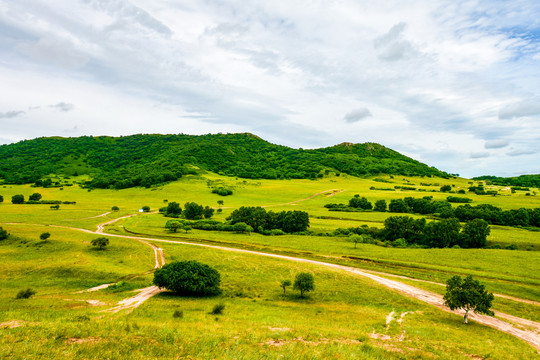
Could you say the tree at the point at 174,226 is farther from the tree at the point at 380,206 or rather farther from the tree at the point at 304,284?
the tree at the point at 380,206

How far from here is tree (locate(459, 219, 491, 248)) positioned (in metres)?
80.1

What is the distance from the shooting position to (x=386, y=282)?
48.8m

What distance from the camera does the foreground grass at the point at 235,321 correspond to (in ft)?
55.0

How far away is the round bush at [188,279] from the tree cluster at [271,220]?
53475mm

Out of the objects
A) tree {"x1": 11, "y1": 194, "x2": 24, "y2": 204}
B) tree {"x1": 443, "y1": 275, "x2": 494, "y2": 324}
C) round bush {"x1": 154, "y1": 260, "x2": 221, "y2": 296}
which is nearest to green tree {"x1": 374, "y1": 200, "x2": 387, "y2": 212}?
tree {"x1": 443, "y1": 275, "x2": 494, "y2": 324}

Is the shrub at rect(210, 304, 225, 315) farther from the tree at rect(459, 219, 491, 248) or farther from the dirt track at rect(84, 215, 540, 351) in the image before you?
the tree at rect(459, 219, 491, 248)

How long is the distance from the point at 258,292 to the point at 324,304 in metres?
11.5

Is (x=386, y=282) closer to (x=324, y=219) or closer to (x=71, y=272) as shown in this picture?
(x=71, y=272)

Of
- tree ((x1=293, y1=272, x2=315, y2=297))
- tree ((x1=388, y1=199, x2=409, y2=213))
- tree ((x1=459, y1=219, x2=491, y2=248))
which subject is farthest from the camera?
tree ((x1=388, y1=199, x2=409, y2=213))

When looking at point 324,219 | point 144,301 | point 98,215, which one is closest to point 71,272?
point 144,301

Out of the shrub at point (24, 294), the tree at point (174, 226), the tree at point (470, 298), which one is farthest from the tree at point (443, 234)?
the shrub at point (24, 294)

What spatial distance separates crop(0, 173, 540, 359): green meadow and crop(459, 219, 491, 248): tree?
15.3 feet

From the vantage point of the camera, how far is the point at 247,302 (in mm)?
40125

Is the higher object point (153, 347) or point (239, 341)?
point (153, 347)
